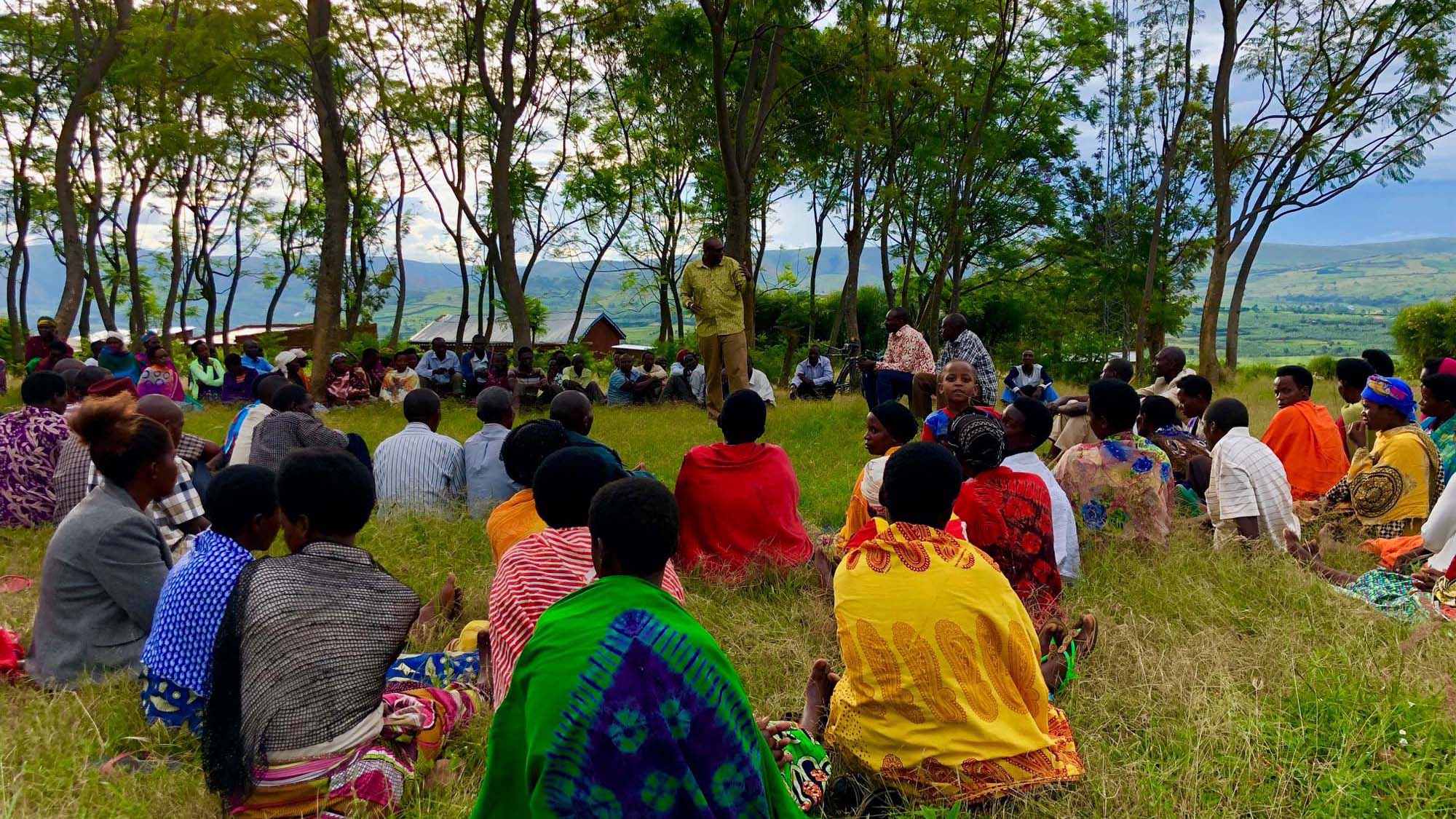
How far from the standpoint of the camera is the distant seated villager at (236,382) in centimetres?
1416

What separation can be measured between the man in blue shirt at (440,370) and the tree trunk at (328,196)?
77.3 inches

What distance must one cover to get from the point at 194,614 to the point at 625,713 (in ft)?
6.06

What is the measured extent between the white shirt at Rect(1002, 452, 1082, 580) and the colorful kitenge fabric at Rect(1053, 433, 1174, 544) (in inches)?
23.7

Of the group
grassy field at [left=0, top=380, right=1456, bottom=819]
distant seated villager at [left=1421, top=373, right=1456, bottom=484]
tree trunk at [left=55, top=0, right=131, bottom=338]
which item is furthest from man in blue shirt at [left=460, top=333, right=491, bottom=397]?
distant seated villager at [left=1421, top=373, right=1456, bottom=484]

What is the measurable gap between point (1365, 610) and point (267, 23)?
12.6 m

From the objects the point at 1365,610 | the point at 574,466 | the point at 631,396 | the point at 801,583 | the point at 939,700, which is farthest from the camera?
the point at 631,396

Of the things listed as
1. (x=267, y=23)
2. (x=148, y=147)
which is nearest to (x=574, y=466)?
(x=267, y=23)

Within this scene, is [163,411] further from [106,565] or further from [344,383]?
[344,383]

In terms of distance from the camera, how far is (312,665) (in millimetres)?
2613

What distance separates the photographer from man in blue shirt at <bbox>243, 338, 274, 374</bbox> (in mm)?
14680

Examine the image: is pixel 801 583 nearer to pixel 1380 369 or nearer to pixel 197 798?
pixel 197 798

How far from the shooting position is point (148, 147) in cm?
1714

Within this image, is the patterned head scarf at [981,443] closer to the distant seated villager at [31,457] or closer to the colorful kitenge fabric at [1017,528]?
the colorful kitenge fabric at [1017,528]

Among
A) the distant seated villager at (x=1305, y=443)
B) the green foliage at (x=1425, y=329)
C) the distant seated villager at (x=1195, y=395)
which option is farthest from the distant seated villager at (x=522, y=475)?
the green foliage at (x=1425, y=329)
